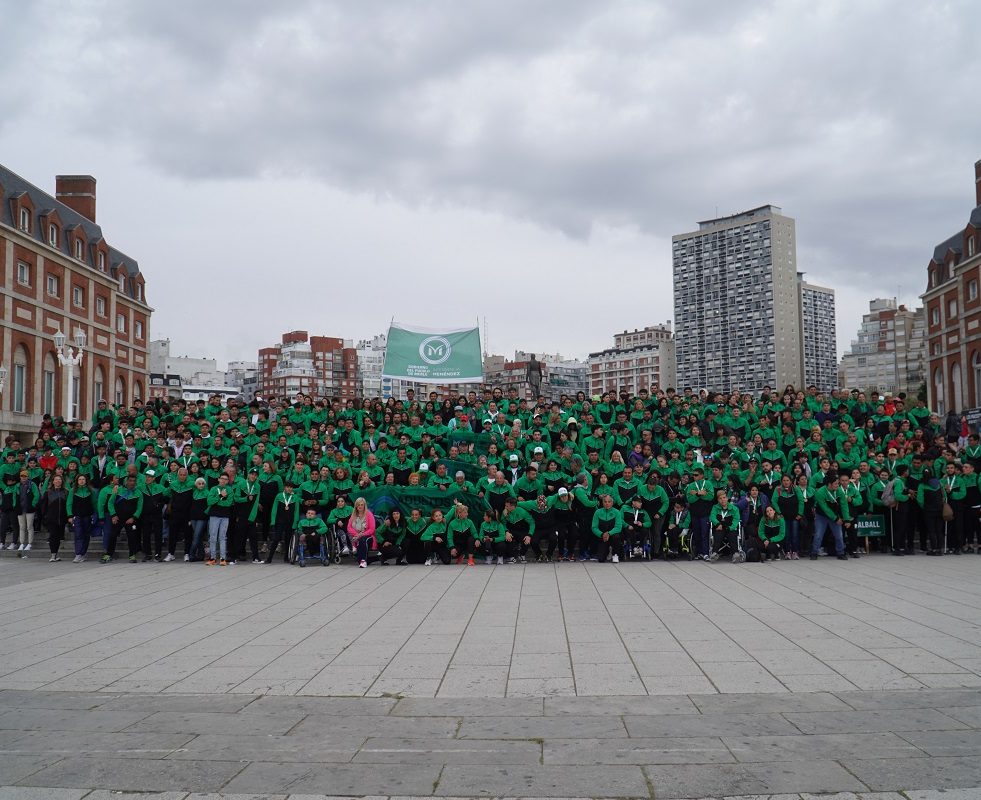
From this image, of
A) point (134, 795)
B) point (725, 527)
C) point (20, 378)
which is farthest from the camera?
point (20, 378)

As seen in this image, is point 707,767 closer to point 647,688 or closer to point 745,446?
point 647,688

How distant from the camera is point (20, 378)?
42.7 metres

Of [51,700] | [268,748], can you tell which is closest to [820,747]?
[268,748]

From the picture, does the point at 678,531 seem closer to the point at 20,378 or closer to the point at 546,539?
the point at 546,539

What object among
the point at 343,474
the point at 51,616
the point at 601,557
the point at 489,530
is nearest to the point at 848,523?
the point at 601,557

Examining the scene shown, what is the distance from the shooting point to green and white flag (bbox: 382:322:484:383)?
2311 cm

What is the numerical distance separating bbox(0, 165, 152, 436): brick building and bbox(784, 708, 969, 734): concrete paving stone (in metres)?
39.1

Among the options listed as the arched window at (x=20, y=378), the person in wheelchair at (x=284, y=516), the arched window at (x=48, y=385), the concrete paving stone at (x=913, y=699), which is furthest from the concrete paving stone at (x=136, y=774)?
the arched window at (x=48, y=385)

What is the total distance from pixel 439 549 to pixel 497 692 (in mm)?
8992

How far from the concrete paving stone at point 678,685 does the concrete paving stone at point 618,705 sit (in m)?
0.19

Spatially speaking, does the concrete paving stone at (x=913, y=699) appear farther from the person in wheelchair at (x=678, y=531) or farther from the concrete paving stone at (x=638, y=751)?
the person in wheelchair at (x=678, y=531)

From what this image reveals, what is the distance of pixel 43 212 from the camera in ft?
150

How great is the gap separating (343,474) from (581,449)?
5.28 meters

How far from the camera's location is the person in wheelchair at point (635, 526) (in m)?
15.5
